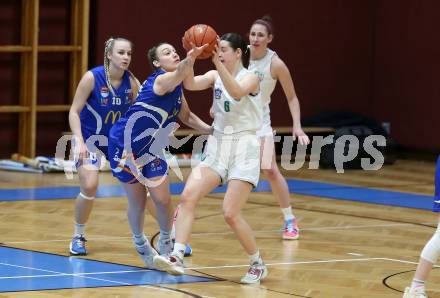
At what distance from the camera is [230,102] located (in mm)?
7590

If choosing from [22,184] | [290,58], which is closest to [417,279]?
[22,184]

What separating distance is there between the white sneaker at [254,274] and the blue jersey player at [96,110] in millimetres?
1500

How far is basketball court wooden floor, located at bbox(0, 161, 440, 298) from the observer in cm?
739

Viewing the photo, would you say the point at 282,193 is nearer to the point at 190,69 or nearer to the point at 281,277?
the point at 281,277

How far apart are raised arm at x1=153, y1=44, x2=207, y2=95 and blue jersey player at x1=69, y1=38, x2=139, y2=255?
0.90m

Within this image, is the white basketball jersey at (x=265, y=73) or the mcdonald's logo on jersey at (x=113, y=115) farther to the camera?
the white basketball jersey at (x=265, y=73)

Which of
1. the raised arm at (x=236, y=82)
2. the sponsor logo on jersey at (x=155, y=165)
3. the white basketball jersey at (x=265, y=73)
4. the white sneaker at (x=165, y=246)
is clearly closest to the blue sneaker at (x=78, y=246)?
the white sneaker at (x=165, y=246)

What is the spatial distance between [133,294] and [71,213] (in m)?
3.57

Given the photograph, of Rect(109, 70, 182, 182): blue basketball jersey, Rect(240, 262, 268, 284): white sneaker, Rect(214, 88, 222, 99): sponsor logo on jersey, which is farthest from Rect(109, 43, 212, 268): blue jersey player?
Rect(240, 262, 268, 284): white sneaker

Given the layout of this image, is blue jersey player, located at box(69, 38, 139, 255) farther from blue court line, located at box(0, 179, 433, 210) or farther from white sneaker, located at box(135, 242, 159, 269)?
blue court line, located at box(0, 179, 433, 210)

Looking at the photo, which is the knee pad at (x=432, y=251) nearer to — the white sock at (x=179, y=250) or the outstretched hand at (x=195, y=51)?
the white sock at (x=179, y=250)

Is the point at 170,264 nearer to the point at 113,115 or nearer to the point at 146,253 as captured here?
the point at 146,253

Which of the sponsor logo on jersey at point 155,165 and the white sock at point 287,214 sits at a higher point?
the sponsor logo on jersey at point 155,165

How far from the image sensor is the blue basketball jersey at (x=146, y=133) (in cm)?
775
